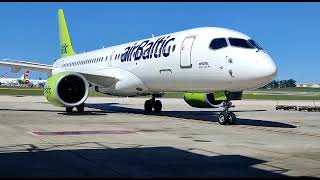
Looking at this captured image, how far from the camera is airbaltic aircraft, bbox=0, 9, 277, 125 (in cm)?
1549

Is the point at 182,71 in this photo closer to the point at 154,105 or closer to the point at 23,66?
the point at 154,105

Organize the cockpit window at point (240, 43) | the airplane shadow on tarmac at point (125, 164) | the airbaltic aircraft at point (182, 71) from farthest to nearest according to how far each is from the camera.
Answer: the cockpit window at point (240, 43) < the airbaltic aircraft at point (182, 71) < the airplane shadow on tarmac at point (125, 164)

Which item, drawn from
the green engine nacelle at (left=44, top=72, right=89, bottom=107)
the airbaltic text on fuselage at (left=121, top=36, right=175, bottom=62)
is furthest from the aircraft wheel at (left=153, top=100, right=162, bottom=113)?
the green engine nacelle at (left=44, top=72, right=89, bottom=107)

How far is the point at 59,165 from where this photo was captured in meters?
7.44

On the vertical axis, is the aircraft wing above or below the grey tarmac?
above

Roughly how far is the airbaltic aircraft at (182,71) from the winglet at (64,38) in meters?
9.02

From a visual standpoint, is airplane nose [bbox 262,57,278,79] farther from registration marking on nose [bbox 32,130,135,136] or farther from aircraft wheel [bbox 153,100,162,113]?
aircraft wheel [bbox 153,100,162,113]

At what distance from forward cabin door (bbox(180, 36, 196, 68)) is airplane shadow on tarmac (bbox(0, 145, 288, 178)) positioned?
848 centimetres

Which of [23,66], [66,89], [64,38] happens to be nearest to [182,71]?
[66,89]

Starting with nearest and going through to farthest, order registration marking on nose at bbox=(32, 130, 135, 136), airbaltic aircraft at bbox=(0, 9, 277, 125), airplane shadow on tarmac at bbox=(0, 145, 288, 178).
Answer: airplane shadow on tarmac at bbox=(0, 145, 288, 178) → registration marking on nose at bbox=(32, 130, 135, 136) → airbaltic aircraft at bbox=(0, 9, 277, 125)

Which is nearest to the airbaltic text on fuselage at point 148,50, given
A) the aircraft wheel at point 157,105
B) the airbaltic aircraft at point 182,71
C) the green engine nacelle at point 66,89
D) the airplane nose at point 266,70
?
the airbaltic aircraft at point 182,71

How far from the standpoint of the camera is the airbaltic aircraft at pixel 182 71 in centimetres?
1549

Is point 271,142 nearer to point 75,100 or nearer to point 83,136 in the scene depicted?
point 83,136

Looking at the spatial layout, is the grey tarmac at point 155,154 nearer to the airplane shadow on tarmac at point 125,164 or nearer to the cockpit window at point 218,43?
the airplane shadow on tarmac at point 125,164
